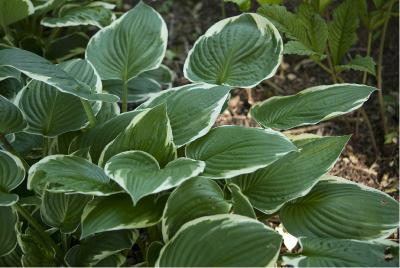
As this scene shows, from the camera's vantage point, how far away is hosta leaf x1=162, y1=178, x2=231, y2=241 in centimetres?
100

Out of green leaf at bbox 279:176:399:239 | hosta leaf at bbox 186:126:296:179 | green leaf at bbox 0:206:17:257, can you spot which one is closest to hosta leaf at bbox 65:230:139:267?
green leaf at bbox 0:206:17:257

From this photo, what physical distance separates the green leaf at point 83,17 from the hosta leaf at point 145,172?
2.01 feet

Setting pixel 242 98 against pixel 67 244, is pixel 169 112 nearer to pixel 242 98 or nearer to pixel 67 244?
pixel 67 244

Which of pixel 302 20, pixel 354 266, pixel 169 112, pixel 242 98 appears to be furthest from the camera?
pixel 242 98

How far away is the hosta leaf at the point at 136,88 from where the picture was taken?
1.50 metres

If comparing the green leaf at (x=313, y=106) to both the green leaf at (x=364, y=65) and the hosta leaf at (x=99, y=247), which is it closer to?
the green leaf at (x=364, y=65)

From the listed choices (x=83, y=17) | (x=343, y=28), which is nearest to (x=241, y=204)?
(x=343, y=28)

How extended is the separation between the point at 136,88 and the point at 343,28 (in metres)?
0.56

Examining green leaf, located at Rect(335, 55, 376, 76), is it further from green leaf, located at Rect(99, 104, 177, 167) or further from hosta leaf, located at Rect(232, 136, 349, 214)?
green leaf, located at Rect(99, 104, 177, 167)

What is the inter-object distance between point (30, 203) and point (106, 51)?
409mm

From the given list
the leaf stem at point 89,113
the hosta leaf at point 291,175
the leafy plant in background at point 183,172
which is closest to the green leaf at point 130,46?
the leafy plant in background at point 183,172

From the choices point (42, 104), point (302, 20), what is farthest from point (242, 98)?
point (42, 104)

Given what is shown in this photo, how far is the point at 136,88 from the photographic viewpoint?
151 cm

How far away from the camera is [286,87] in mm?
1749
